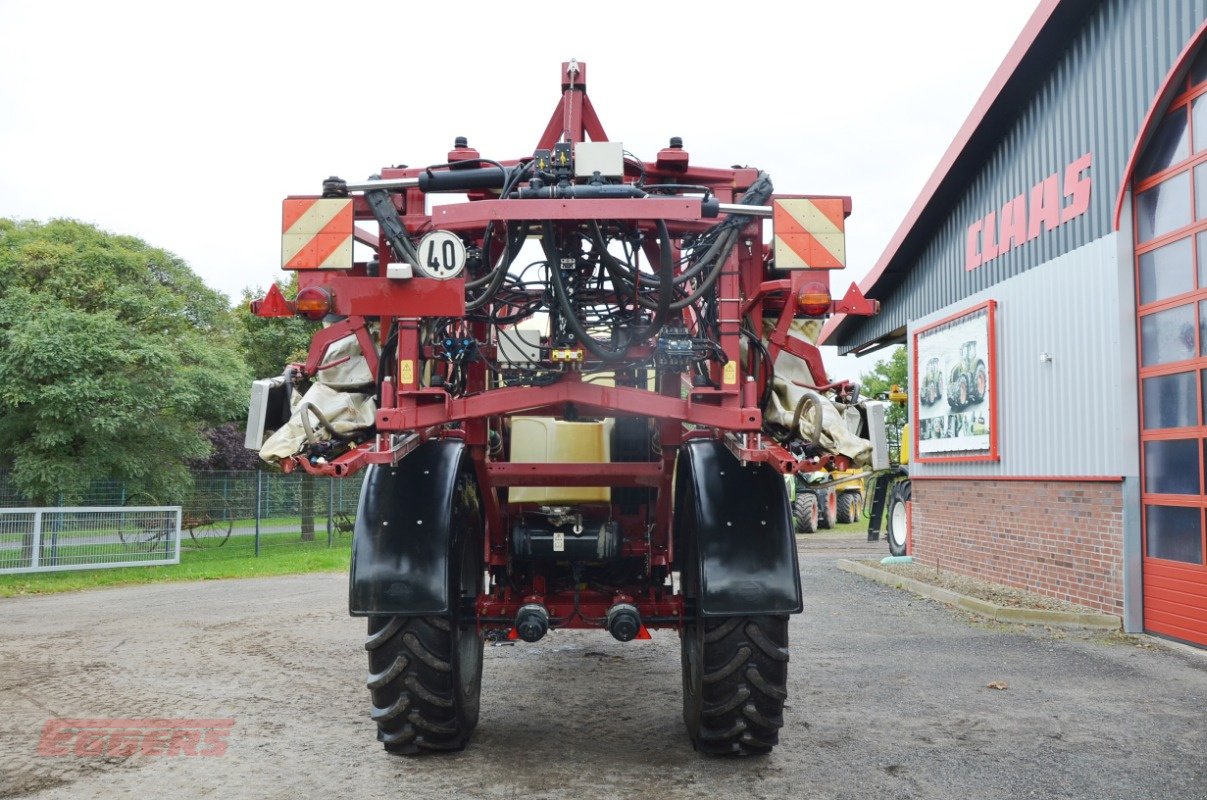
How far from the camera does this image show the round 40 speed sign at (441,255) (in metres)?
4.18

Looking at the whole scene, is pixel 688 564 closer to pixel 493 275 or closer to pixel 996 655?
pixel 493 275

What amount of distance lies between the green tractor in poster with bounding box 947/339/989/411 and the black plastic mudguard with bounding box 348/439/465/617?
887 cm

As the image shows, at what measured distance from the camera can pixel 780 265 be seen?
446 centimetres

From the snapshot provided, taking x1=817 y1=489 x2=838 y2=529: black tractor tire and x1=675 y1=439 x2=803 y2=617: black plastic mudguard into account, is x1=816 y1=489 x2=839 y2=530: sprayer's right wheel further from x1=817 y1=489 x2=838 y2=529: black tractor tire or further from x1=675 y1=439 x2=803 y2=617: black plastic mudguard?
x1=675 y1=439 x2=803 y2=617: black plastic mudguard

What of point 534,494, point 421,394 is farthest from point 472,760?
point 421,394

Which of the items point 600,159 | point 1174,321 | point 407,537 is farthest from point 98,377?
point 1174,321

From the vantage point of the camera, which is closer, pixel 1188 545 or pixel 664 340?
pixel 664 340

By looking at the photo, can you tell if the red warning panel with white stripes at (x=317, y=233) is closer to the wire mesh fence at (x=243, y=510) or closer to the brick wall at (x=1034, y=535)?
the brick wall at (x=1034, y=535)

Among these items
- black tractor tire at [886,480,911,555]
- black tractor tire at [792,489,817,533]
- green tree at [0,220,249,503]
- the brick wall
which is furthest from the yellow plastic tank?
black tractor tire at [792,489,817,533]

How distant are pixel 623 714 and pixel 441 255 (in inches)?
126

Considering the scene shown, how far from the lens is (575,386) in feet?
14.3

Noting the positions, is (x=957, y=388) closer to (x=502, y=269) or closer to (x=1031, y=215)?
(x=1031, y=215)

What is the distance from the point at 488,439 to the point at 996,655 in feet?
16.8

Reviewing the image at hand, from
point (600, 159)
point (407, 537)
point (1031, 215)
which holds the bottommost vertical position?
point (407, 537)
